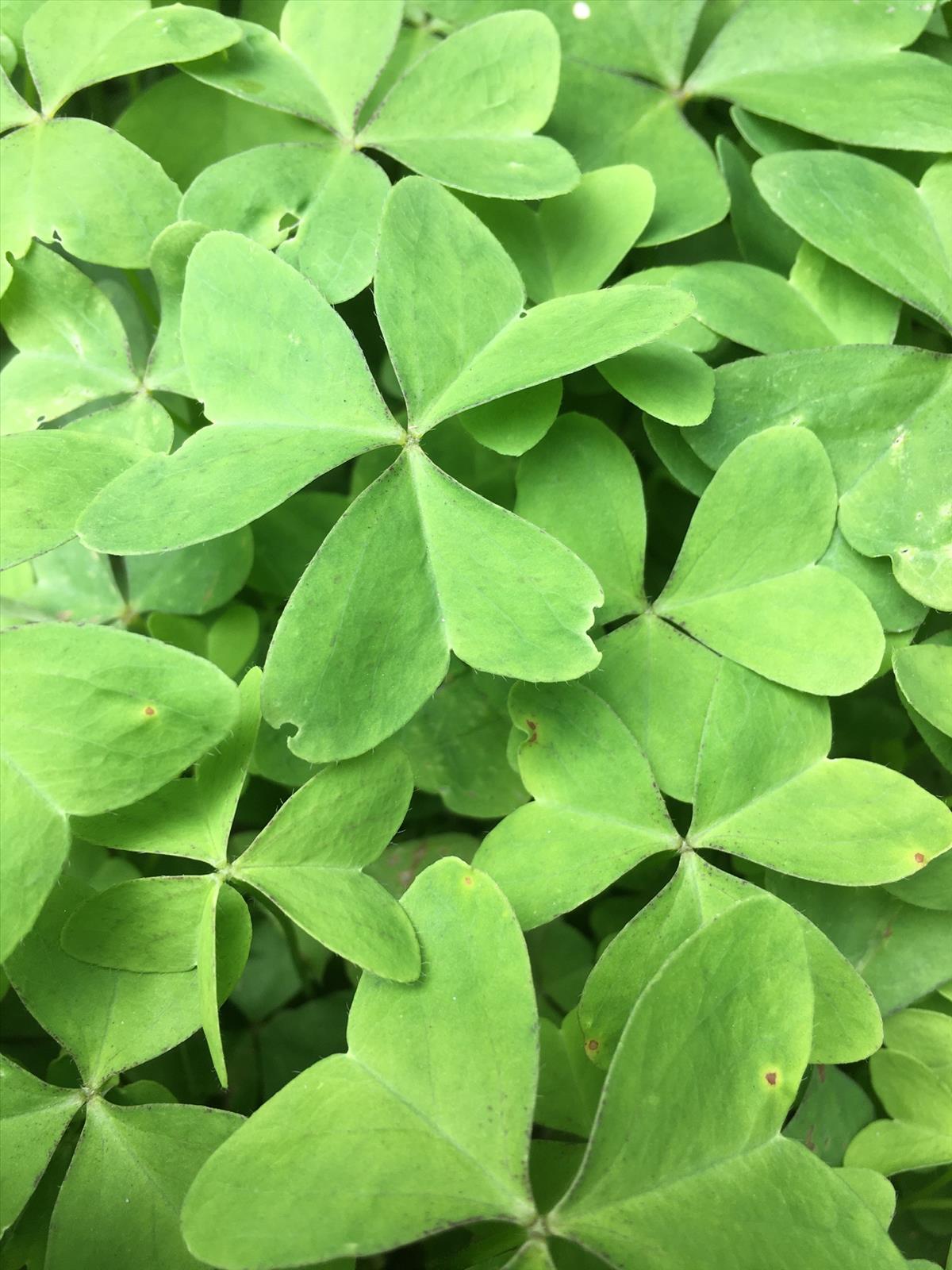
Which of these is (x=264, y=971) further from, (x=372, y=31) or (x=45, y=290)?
(x=372, y=31)

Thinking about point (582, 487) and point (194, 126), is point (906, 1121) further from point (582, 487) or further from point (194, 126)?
point (194, 126)

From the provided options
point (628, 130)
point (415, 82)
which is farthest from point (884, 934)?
point (415, 82)

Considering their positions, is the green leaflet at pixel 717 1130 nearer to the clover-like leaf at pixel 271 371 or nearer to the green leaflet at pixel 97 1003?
the green leaflet at pixel 97 1003

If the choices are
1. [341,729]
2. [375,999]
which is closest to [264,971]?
[375,999]

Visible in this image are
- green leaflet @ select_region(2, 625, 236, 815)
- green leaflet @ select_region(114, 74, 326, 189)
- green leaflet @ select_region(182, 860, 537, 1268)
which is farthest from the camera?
green leaflet @ select_region(114, 74, 326, 189)

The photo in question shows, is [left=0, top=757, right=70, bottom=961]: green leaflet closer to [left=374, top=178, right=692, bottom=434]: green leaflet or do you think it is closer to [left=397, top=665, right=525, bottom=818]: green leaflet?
[left=397, top=665, right=525, bottom=818]: green leaflet

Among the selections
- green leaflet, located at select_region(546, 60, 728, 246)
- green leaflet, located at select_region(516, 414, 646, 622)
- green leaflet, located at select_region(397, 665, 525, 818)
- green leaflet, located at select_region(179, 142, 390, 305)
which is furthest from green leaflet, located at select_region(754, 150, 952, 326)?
green leaflet, located at select_region(397, 665, 525, 818)
